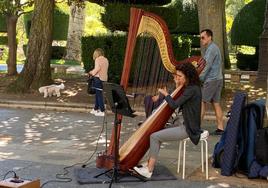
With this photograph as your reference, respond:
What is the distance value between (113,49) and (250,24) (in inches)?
298

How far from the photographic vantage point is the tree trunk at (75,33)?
96.6 ft

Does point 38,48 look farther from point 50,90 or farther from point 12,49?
point 12,49

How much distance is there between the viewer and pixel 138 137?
7117 millimetres

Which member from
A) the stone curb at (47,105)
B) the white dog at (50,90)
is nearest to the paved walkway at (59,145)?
the stone curb at (47,105)

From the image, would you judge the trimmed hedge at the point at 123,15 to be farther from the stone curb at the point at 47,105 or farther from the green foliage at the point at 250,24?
the green foliage at the point at 250,24

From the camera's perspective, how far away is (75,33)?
29.9m

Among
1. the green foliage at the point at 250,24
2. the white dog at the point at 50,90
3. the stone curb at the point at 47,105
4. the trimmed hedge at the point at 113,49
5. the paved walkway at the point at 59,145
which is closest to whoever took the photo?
the paved walkway at the point at 59,145

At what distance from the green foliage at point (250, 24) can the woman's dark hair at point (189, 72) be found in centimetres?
1609

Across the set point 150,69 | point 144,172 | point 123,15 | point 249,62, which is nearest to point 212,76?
point 150,69

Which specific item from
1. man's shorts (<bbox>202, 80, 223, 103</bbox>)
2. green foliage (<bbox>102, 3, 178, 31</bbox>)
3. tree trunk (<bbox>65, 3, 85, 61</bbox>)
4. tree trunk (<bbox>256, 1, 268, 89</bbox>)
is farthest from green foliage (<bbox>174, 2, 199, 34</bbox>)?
man's shorts (<bbox>202, 80, 223, 103</bbox>)

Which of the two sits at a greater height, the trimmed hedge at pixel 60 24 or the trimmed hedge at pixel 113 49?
the trimmed hedge at pixel 60 24

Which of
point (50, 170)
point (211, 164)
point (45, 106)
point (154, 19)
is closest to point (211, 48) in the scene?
point (211, 164)

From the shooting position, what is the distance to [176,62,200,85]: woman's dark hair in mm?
6918

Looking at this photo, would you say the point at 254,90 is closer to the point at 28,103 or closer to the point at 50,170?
the point at 28,103
